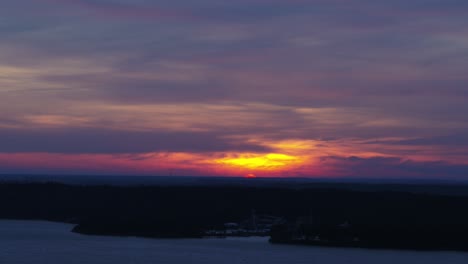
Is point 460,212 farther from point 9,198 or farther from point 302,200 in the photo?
point 9,198

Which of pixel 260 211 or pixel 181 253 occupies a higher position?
pixel 260 211

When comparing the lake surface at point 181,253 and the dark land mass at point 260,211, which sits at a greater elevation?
the dark land mass at point 260,211

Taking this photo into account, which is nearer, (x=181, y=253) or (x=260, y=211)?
(x=181, y=253)

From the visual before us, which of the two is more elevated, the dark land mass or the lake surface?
the dark land mass

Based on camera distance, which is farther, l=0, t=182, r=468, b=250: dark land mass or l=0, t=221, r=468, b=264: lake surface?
l=0, t=182, r=468, b=250: dark land mass

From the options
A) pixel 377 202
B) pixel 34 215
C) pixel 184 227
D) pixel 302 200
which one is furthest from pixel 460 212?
pixel 34 215
